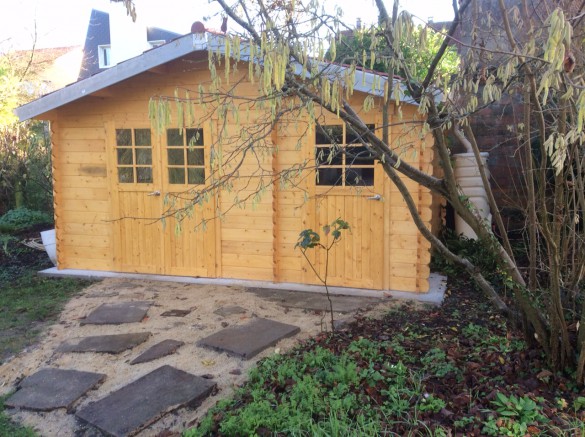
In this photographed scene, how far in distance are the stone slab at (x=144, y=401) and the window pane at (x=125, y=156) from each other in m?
3.87

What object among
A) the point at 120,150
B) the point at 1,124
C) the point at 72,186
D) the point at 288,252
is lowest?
the point at 288,252

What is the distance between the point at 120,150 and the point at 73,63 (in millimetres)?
27921

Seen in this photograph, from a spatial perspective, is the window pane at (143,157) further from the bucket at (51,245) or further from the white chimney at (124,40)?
the white chimney at (124,40)

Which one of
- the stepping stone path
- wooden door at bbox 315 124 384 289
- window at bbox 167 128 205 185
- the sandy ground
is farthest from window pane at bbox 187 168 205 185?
the stepping stone path

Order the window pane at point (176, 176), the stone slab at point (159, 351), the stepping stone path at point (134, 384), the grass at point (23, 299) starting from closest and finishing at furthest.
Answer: the stepping stone path at point (134, 384) < the stone slab at point (159, 351) < the grass at point (23, 299) < the window pane at point (176, 176)

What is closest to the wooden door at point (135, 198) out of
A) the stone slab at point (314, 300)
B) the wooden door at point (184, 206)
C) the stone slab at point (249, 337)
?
the wooden door at point (184, 206)

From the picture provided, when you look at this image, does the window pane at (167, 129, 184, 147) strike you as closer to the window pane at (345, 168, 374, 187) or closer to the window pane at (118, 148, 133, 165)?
the window pane at (118, 148, 133, 165)

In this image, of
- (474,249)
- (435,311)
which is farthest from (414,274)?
(474,249)

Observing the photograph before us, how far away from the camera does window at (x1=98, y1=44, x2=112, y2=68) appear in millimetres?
31237

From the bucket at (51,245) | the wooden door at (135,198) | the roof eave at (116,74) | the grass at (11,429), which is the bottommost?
the grass at (11,429)

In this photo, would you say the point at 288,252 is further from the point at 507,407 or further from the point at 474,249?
the point at 507,407

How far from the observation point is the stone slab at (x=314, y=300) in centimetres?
565

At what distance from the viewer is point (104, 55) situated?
31750 mm

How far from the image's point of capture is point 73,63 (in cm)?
3150
